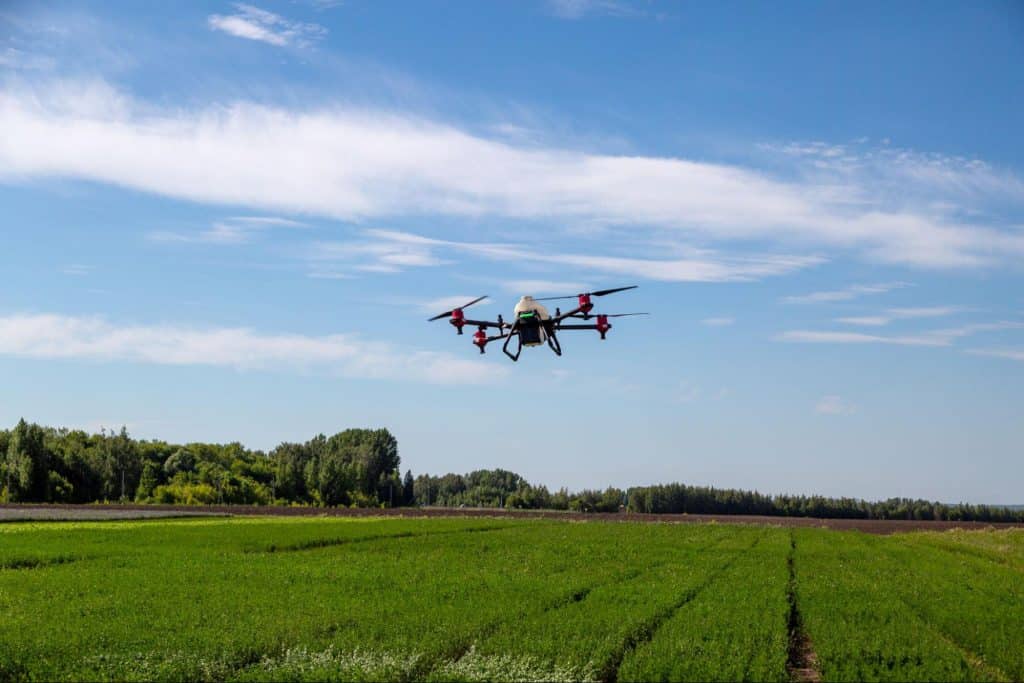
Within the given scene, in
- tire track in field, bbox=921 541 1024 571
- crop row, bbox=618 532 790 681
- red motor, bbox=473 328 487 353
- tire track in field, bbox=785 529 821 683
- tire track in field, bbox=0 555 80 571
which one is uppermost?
red motor, bbox=473 328 487 353

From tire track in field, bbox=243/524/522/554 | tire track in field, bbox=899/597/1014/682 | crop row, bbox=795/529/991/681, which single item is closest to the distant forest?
tire track in field, bbox=243/524/522/554

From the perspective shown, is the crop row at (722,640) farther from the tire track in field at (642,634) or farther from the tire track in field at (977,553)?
the tire track in field at (977,553)

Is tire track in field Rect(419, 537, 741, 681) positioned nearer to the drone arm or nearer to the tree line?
the drone arm

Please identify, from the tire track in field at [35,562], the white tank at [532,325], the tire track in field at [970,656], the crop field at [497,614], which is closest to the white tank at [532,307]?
the white tank at [532,325]

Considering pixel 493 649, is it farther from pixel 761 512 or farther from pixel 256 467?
pixel 256 467

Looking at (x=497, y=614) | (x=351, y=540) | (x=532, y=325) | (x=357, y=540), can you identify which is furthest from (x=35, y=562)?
(x=532, y=325)

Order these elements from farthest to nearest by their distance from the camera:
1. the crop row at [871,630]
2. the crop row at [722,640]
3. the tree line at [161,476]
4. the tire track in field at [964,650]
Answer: the tree line at [161,476]
the tire track in field at [964,650]
the crop row at [871,630]
the crop row at [722,640]

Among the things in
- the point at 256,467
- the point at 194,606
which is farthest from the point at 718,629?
the point at 256,467
